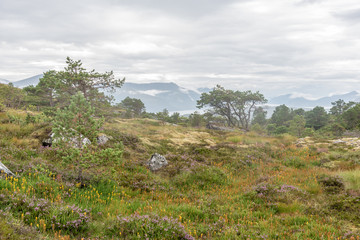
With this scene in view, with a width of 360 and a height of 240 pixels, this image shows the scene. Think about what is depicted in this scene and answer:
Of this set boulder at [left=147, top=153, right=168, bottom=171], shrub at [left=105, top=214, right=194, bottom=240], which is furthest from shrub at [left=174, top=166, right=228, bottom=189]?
shrub at [left=105, top=214, right=194, bottom=240]

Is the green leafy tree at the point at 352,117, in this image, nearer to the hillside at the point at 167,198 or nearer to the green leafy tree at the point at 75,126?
the hillside at the point at 167,198

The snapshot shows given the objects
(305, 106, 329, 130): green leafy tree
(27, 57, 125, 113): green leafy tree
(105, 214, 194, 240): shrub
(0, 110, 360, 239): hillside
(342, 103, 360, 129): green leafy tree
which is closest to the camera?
(105, 214, 194, 240): shrub

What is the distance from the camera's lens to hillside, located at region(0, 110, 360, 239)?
15.2ft

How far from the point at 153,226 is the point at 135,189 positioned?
3.55m

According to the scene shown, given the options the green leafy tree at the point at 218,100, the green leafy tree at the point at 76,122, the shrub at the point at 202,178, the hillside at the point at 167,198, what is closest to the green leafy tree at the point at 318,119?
the green leafy tree at the point at 218,100

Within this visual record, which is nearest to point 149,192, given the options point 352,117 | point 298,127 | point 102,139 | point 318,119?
point 102,139

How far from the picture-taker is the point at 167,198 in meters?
7.38

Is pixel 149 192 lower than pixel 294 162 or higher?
lower

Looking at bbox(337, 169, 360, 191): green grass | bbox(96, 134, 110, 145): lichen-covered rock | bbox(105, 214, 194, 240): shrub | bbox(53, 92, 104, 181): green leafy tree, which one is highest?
bbox(53, 92, 104, 181): green leafy tree

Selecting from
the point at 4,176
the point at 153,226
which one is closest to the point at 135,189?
the point at 153,226

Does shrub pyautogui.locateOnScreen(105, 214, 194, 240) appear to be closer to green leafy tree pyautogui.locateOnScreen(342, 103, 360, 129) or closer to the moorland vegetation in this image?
the moorland vegetation

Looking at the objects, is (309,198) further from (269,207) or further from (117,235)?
(117,235)

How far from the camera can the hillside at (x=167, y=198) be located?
462 cm

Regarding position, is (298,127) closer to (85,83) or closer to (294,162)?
(294,162)
